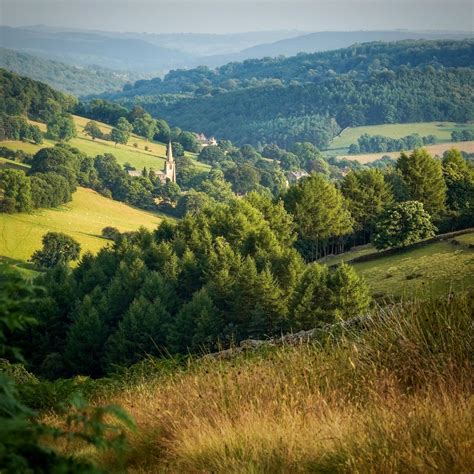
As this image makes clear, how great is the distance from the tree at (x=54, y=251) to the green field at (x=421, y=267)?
47.7 meters

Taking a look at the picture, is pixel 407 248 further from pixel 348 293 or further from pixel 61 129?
pixel 61 129

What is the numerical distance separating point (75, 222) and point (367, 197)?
181 feet

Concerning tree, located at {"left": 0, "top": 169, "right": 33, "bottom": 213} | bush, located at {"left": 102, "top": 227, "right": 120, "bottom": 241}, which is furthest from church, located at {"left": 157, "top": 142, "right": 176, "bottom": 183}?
bush, located at {"left": 102, "top": 227, "right": 120, "bottom": 241}

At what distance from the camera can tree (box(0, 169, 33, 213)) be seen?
10712 cm

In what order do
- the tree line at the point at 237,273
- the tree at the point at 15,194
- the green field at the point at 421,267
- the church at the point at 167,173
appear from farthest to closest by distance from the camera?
the church at the point at 167,173, the tree at the point at 15,194, the tree line at the point at 237,273, the green field at the point at 421,267

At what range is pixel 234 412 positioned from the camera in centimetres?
758

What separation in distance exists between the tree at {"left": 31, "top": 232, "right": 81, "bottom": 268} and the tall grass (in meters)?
85.5

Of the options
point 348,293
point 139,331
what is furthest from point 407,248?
point 139,331

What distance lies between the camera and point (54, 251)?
93.8 metres

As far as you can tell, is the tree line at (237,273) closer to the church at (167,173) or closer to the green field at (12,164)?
the green field at (12,164)

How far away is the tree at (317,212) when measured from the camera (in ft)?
225

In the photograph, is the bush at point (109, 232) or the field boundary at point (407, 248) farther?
the bush at point (109, 232)

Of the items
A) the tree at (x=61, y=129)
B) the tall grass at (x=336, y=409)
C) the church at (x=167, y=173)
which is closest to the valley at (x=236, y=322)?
the tall grass at (x=336, y=409)

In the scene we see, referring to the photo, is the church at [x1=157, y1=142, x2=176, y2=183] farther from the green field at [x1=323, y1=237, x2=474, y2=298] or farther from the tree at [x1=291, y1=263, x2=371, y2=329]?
the tree at [x1=291, y1=263, x2=371, y2=329]
